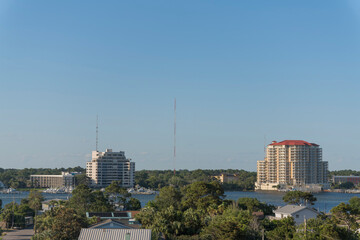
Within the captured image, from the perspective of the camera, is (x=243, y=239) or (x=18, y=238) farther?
(x=18, y=238)

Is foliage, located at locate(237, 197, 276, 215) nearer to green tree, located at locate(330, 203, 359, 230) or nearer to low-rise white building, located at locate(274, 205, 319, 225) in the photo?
low-rise white building, located at locate(274, 205, 319, 225)

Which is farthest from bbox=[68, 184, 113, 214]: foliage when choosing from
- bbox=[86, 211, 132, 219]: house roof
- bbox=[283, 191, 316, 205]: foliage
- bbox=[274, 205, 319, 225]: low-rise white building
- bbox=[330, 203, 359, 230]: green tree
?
bbox=[330, 203, 359, 230]: green tree

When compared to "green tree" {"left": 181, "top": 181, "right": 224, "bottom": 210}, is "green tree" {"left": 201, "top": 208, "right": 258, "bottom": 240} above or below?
below

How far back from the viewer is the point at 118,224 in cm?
4556

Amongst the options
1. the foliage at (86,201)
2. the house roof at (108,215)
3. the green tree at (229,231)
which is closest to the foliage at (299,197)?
the foliage at (86,201)

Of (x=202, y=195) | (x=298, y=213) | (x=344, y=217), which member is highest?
(x=202, y=195)

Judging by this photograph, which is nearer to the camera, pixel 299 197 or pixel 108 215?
pixel 108 215

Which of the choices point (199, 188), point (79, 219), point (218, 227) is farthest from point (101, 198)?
point (218, 227)

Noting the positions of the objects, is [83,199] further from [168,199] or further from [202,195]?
[202,195]

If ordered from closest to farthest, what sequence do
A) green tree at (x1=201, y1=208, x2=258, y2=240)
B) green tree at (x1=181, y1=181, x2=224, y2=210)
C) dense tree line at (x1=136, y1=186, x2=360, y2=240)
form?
dense tree line at (x1=136, y1=186, x2=360, y2=240) < green tree at (x1=201, y1=208, x2=258, y2=240) < green tree at (x1=181, y1=181, x2=224, y2=210)

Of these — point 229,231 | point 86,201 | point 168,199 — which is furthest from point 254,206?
point 229,231

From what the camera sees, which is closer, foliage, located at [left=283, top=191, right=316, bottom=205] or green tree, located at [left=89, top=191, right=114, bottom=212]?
green tree, located at [left=89, top=191, right=114, bottom=212]

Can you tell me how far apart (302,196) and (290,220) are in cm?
3867

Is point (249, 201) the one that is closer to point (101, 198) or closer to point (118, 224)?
point (101, 198)
